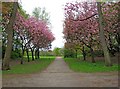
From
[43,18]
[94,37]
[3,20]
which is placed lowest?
[94,37]

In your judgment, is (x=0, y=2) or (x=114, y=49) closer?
(x=0, y=2)

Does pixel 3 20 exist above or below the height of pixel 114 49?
above

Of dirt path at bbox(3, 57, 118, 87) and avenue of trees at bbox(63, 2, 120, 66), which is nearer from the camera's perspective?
dirt path at bbox(3, 57, 118, 87)

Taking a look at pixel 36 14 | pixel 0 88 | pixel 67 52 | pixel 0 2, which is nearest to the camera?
pixel 0 88

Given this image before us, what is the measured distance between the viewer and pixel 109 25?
32.0m

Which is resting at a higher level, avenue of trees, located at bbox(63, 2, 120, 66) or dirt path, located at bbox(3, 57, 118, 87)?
avenue of trees, located at bbox(63, 2, 120, 66)

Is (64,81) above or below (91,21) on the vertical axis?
below

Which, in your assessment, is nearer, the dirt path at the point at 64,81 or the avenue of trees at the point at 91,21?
the dirt path at the point at 64,81

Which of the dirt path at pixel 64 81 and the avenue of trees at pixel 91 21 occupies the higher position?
the avenue of trees at pixel 91 21

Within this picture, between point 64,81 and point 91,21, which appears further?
point 91,21

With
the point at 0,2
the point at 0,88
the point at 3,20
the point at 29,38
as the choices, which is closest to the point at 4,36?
the point at 29,38

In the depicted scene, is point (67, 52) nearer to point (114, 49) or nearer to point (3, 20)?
point (114, 49)

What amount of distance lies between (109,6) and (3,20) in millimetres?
14729

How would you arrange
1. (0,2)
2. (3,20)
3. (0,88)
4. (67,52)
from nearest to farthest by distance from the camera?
(0,88), (0,2), (3,20), (67,52)
